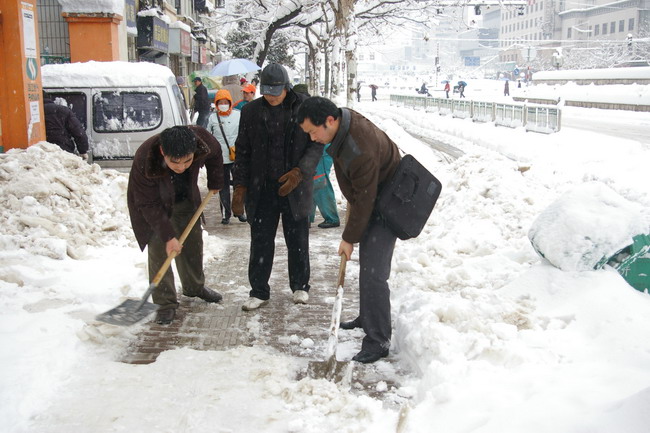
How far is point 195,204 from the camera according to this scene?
4.94 m

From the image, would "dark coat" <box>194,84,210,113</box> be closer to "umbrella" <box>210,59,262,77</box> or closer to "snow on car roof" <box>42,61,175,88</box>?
"umbrella" <box>210,59,262,77</box>

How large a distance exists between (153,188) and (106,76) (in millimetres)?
4743

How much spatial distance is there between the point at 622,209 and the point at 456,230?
2306 mm

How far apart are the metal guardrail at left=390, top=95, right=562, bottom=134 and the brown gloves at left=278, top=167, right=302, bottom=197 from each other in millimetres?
16419

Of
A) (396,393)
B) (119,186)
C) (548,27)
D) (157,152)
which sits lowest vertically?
(396,393)

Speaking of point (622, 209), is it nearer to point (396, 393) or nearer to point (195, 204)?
point (396, 393)

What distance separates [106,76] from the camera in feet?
28.2

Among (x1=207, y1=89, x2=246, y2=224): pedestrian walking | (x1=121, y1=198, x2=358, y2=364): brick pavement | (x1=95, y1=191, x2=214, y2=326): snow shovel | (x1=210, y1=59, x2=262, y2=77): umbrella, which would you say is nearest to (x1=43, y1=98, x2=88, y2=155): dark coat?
(x1=207, y1=89, x2=246, y2=224): pedestrian walking

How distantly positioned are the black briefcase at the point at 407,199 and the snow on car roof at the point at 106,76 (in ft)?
18.3

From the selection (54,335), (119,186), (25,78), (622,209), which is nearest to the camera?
(54,335)

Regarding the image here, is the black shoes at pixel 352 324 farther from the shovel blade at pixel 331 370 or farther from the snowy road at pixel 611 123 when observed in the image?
the snowy road at pixel 611 123

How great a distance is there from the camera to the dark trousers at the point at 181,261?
4789mm

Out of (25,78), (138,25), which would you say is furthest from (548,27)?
(25,78)

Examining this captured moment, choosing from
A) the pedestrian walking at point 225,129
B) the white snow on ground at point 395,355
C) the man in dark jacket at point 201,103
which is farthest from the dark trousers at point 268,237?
the man in dark jacket at point 201,103
